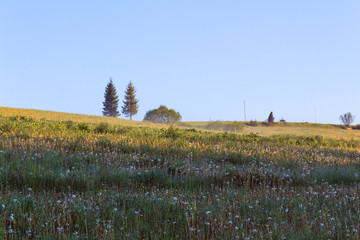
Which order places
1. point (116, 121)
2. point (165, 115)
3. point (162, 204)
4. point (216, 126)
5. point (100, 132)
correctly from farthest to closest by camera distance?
point (165, 115) < point (216, 126) < point (116, 121) < point (100, 132) < point (162, 204)

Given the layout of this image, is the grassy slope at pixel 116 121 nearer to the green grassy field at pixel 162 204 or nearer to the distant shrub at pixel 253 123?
the distant shrub at pixel 253 123

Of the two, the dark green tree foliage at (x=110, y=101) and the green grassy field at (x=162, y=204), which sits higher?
the dark green tree foliage at (x=110, y=101)

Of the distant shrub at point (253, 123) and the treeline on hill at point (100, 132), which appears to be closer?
the treeline on hill at point (100, 132)

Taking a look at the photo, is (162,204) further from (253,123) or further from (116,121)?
(253,123)

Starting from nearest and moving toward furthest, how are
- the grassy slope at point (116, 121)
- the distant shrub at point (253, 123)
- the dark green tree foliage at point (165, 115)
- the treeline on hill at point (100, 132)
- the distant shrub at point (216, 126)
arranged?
the treeline on hill at point (100, 132) → the grassy slope at point (116, 121) → the distant shrub at point (216, 126) → the distant shrub at point (253, 123) → the dark green tree foliage at point (165, 115)

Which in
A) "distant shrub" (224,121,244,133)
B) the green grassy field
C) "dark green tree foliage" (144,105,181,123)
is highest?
"dark green tree foliage" (144,105,181,123)

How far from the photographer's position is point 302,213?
402cm

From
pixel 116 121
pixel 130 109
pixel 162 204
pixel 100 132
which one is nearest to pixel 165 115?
pixel 130 109

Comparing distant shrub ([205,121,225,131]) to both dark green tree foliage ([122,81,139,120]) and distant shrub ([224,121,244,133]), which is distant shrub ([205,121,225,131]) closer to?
distant shrub ([224,121,244,133])

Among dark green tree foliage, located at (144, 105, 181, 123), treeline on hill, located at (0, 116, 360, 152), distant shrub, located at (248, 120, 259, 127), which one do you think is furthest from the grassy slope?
dark green tree foliage, located at (144, 105, 181, 123)

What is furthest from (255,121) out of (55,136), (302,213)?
(302,213)

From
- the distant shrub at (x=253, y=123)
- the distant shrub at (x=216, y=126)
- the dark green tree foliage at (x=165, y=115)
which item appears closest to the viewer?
the distant shrub at (x=216, y=126)

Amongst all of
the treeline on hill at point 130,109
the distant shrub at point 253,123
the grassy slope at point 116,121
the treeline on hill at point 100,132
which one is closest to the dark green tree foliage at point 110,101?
the treeline on hill at point 130,109

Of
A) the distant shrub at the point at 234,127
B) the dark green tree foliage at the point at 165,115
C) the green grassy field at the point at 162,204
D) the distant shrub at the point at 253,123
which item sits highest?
the dark green tree foliage at the point at 165,115
